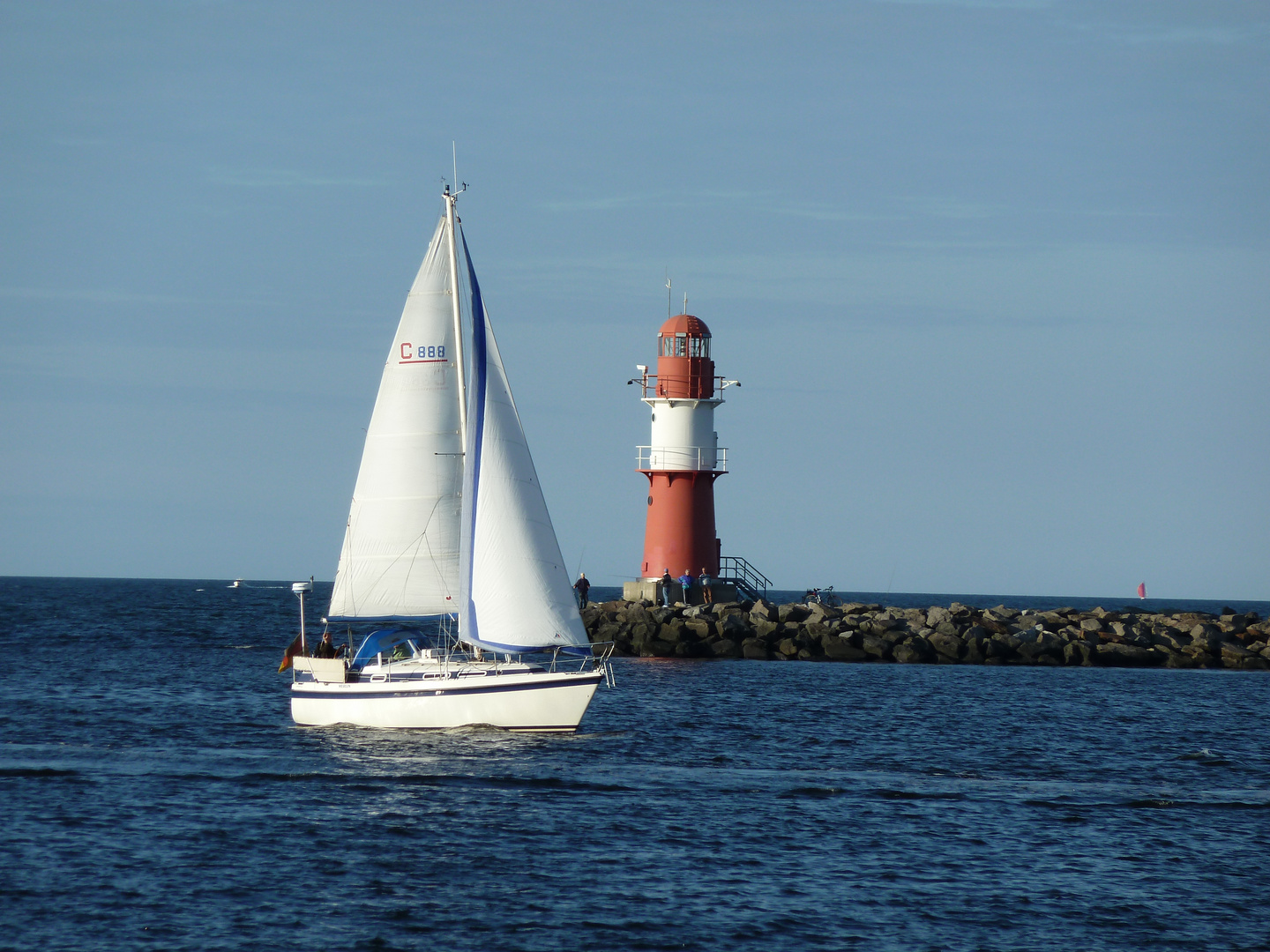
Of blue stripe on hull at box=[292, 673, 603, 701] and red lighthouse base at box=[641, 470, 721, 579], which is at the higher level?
red lighthouse base at box=[641, 470, 721, 579]

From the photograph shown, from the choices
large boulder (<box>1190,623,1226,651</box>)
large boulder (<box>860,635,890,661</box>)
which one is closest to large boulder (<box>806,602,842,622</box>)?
large boulder (<box>860,635,890,661</box>)

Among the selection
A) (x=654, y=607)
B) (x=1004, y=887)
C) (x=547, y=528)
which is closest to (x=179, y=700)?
(x=547, y=528)

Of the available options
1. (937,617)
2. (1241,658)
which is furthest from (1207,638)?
(937,617)

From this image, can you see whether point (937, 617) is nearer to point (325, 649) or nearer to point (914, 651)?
point (914, 651)

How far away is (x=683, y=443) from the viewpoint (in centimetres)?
4294

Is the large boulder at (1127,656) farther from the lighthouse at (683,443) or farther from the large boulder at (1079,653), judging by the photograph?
the lighthouse at (683,443)

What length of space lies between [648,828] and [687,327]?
84.6ft

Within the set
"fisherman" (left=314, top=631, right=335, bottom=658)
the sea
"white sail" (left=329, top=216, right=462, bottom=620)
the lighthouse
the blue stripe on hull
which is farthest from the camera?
the lighthouse

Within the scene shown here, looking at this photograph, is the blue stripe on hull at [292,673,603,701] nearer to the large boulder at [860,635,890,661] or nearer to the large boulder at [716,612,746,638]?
the large boulder at [716,612,746,638]

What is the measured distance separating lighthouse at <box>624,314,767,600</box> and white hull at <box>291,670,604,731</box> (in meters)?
18.2

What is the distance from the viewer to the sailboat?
81.3 feet

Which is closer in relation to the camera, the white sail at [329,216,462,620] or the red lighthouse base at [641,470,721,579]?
the white sail at [329,216,462,620]

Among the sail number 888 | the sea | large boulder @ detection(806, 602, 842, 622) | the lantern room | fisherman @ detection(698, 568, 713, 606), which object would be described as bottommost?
the sea

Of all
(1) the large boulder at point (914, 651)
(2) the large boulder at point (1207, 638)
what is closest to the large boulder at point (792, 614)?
(1) the large boulder at point (914, 651)
